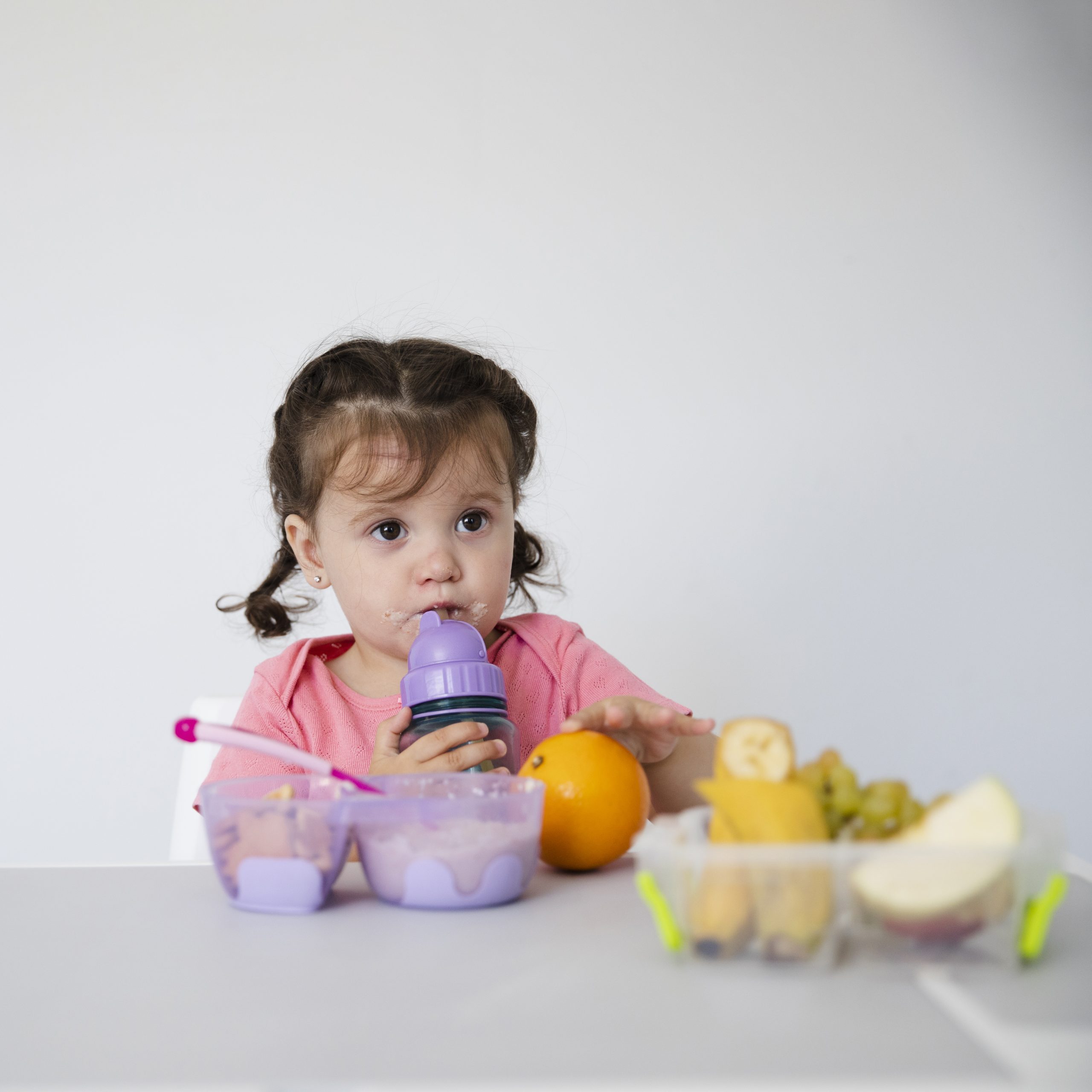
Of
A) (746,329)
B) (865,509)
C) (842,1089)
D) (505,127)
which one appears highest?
(505,127)

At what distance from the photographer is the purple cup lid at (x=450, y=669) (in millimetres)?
785

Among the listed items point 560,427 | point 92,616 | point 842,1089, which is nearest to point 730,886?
point 842,1089

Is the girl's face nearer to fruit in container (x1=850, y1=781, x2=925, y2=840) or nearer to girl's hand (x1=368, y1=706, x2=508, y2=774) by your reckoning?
girl's hand (x1=368, y1=706, x2=508, y2=774)

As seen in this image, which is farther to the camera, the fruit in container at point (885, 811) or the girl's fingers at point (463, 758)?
the girl's fingers at point (463, 758)

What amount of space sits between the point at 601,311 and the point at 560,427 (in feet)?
0.70

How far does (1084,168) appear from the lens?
1.84 meters

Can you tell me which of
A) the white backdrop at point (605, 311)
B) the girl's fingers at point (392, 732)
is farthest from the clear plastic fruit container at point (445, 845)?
the white backdrop at point (605, 311)

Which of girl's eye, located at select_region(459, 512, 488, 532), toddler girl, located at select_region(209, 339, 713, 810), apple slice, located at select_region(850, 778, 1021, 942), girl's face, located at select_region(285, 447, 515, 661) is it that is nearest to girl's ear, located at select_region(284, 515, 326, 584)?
toddler girl, located at select_region(209, 339, 713, 810)

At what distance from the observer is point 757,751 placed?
513 mm

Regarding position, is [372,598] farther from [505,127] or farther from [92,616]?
[505,127]

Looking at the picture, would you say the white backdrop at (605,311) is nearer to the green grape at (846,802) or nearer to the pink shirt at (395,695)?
the pink shirt at (395,695)

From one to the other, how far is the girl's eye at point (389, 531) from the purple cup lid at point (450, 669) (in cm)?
29

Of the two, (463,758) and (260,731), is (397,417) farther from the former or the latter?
(463,758)

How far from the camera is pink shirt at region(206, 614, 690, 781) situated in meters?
1.14
